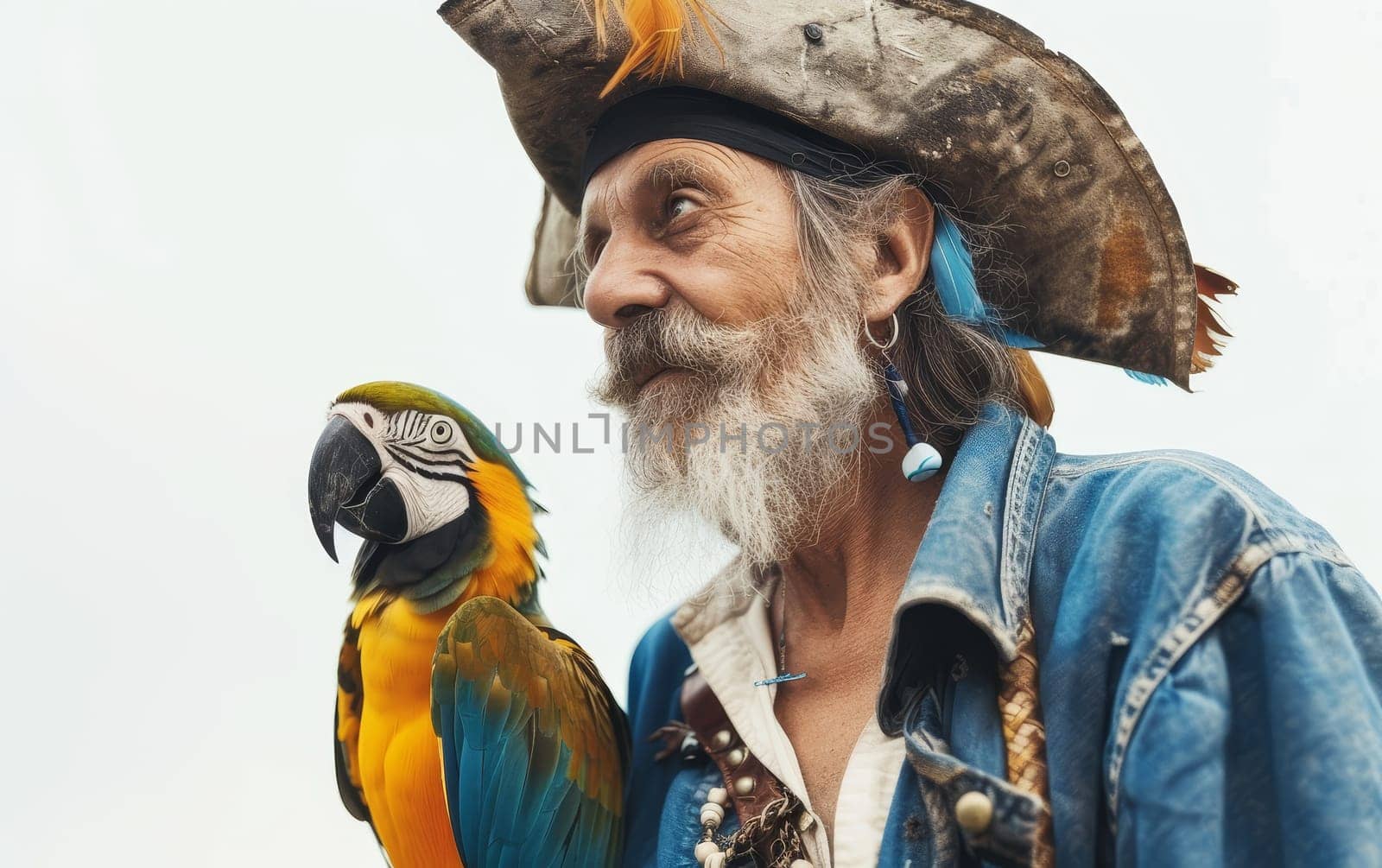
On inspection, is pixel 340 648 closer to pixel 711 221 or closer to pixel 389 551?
pixel 389 551

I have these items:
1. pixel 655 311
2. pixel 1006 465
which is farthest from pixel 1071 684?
pixel 655 311

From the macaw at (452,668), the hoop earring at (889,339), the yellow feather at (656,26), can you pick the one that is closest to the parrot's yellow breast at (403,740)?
the macaw at (452,668)

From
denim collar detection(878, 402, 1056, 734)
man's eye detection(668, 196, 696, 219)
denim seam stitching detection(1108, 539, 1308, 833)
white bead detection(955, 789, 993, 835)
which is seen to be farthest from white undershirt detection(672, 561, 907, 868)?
man's eye detection(668, 196, 696, 219)

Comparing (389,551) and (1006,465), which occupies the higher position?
(1006,465)

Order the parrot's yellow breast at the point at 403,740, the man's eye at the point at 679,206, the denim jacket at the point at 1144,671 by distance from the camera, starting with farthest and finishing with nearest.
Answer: the man's eye at the point at 679,206, the parrot's yellow breast at the point at 403,740, the denim jacket at the point at 1144,671

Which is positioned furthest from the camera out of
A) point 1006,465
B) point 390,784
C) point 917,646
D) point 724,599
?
point 724,599

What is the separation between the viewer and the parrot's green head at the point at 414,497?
8.91 ft

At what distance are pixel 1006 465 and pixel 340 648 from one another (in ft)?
5.15

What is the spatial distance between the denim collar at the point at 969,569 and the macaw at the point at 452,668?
0.79 m

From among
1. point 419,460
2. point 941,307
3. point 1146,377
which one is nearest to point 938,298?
point 941,307

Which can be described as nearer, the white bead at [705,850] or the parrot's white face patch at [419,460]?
the white bead at [705,850]

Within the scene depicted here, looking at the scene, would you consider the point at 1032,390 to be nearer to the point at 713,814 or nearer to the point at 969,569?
the point at 969,569

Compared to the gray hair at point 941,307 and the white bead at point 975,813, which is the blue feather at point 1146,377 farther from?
the white bead at point 975,813

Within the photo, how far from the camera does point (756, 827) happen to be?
7.95 ft
